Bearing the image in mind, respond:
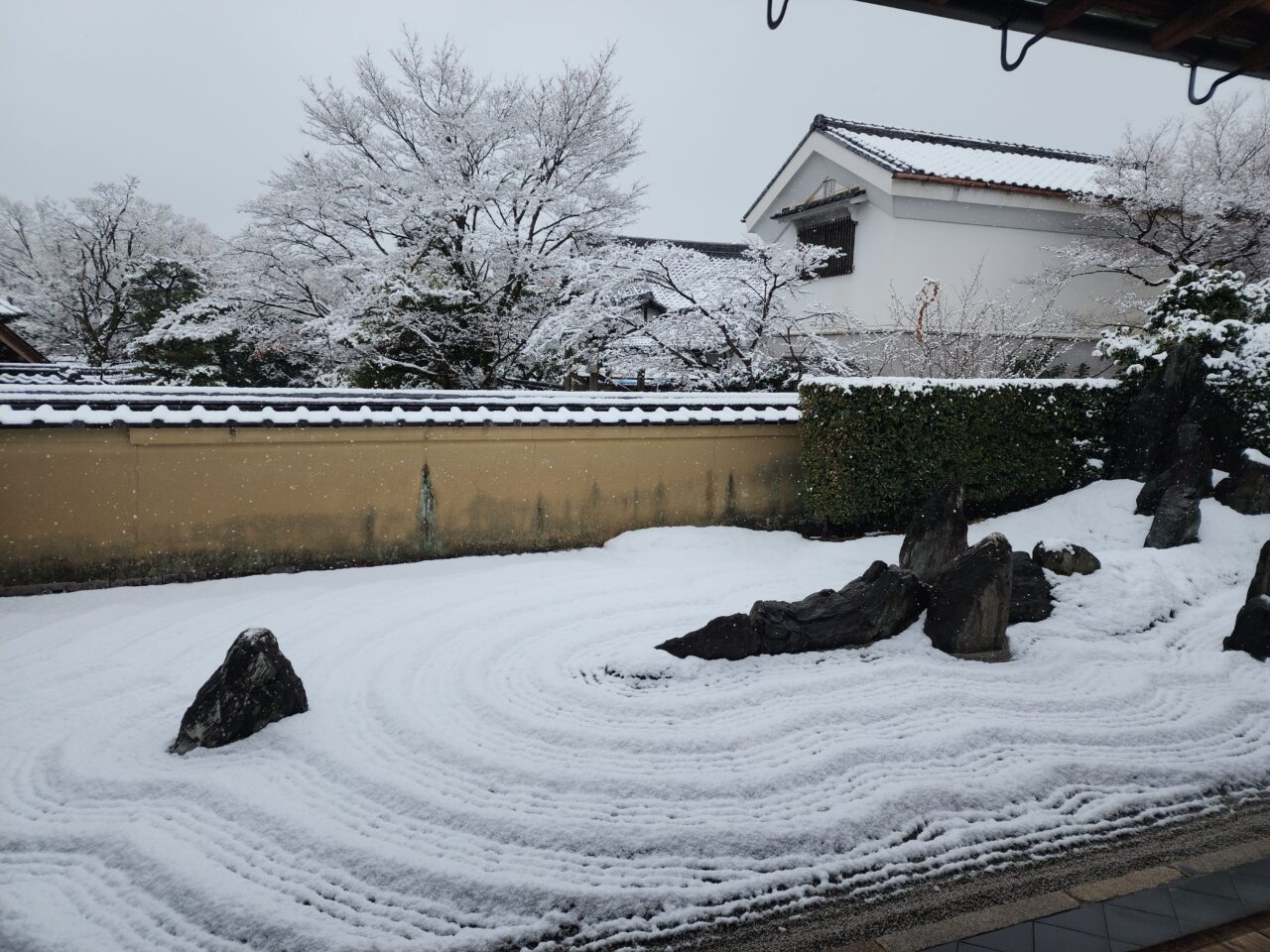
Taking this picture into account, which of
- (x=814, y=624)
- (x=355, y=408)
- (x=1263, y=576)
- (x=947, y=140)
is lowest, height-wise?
(x=814, y=624)

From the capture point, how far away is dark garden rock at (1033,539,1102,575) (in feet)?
19.1

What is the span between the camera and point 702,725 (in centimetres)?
390

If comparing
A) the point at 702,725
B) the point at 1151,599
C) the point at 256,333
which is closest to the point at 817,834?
the point at 702,725

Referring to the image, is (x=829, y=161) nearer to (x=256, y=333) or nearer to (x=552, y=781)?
(x=256, y=333)

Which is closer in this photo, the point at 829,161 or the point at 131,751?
the point at 131,751

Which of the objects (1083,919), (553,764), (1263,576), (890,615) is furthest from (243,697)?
(1263,576)

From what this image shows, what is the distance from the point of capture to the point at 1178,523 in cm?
659

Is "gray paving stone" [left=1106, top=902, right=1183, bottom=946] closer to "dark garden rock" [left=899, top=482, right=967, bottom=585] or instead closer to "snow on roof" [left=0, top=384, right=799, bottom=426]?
"dark garden rock" [left=899, top=482, right=967, bottom=585]

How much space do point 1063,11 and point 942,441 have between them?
19.9ft

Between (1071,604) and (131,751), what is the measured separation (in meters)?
6.64

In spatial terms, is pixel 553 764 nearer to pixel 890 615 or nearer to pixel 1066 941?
pixel 1066 941

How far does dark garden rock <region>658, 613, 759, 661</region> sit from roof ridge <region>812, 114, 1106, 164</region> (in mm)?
13486

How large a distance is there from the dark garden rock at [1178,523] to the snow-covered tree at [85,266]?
25.3 meters

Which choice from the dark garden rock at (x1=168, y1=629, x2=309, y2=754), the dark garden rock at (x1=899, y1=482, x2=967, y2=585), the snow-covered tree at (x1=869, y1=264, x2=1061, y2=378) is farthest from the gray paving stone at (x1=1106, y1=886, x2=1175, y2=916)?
the snow-covered tree at (x1=869, y1=264, x2=1061, y2=378)
